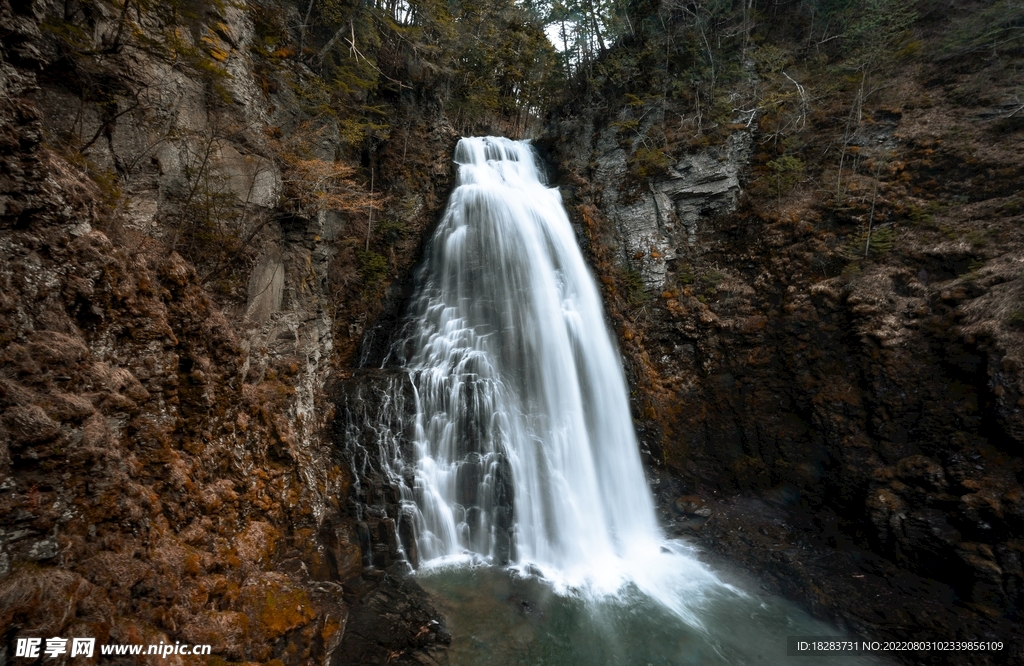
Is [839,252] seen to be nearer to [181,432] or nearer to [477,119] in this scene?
[181,432]

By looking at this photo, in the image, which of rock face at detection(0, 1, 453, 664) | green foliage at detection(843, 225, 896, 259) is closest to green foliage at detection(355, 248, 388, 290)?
rock face at detection(0, 1, 453, 664)

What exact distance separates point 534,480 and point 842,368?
731 cm

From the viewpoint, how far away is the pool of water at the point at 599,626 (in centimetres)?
662

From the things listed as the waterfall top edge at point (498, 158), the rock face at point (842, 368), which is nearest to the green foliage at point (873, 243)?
the rock face at point (842, 368)

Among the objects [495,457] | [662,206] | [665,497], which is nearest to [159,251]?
[495,457]

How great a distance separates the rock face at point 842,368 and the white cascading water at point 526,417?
101 cm

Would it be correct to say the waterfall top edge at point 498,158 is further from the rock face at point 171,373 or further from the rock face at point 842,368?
the rock face at point 171,373

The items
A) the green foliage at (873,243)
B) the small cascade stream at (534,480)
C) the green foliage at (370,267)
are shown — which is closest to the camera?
the small cascade stream at (534,480)

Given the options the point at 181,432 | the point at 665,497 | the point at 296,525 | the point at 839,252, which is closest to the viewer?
the point at 181,432

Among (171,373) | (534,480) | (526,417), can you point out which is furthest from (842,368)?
(171,373)

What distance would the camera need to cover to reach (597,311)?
478 inches

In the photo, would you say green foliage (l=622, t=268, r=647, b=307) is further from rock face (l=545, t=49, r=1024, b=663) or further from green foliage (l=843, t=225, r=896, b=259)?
green foliage (l=843, t=225, r=896, b=259)

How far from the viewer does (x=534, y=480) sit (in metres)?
9.33

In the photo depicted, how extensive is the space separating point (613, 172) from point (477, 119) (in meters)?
7.44
